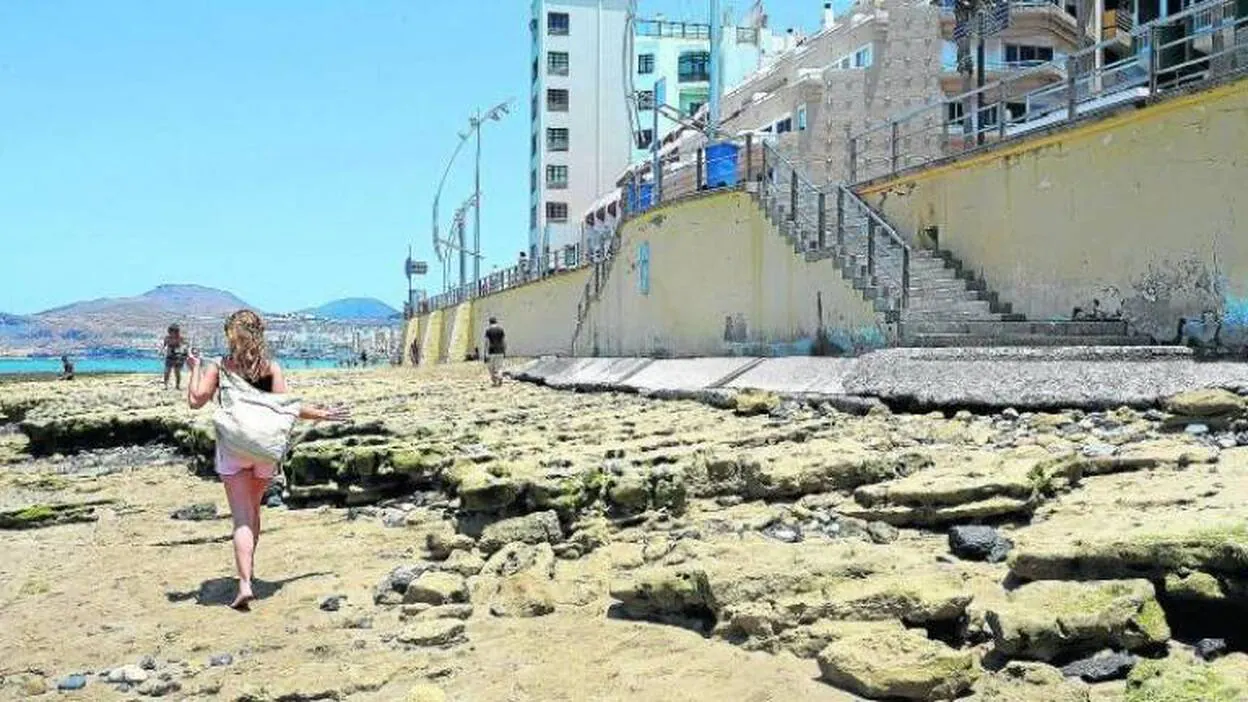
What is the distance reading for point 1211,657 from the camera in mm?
3693

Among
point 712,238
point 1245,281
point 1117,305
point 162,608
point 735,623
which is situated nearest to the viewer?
point 735,623

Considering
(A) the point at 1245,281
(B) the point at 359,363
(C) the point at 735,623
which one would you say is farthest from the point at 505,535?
(B) the point at 359,363

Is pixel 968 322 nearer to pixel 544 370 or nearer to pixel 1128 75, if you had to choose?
pixel 1128 75

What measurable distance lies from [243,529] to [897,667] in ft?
11.8

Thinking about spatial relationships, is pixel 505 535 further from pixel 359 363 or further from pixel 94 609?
pixel 359 363

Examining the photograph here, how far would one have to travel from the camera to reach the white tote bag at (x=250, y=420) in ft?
18.3

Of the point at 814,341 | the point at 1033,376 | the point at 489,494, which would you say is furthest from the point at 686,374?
the point at 489,494

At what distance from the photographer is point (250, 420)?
5.57 meters

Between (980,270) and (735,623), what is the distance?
34.2ft

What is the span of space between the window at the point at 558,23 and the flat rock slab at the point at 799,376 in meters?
57.2

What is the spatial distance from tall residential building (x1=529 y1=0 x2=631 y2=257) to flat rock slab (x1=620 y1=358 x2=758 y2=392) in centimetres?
5065

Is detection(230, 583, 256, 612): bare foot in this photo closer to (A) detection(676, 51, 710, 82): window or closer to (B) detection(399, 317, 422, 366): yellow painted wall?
(B) detection(399, 317, 422, 366): yellow painted wall

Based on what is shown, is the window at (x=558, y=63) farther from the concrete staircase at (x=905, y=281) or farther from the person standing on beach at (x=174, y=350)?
the concrete staircase at (x=905, y=281)

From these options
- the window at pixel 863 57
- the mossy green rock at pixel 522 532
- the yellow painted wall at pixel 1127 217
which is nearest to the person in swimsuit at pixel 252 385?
the mossy green rock at pixel 522 532
